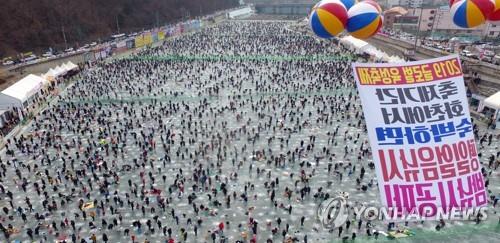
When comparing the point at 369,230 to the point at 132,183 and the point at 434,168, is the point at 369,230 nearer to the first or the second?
the point at 434,168

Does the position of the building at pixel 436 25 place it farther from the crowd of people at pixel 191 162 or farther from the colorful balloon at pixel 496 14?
the colorful balloon at pixel 496 14

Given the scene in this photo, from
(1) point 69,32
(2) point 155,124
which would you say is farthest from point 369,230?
(1) point 69,32

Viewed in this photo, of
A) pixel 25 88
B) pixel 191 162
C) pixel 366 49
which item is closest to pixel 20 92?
pixel 25 88

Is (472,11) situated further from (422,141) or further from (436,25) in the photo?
(436,25)

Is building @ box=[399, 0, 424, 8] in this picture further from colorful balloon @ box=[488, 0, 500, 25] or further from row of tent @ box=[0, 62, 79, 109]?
colorful balloon @ box=[488, 0, 500, 25]

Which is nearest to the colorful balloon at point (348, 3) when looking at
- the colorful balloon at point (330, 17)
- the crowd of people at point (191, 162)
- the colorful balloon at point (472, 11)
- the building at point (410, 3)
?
the colorful balloon at point (330, 17)

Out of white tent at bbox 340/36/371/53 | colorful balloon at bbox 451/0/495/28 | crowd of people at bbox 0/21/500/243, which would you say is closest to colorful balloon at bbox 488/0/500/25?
colorful balloon at bbox 451/0/495/28
